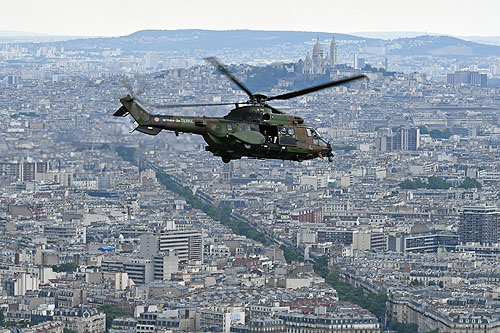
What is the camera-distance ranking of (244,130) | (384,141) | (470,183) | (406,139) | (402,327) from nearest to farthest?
(244,130)
(402,327)
(470,183)
(384,141)
(406,139)

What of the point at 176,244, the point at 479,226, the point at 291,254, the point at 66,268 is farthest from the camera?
the point at 479,226

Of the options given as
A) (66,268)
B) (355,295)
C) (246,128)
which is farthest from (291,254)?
(246,128)

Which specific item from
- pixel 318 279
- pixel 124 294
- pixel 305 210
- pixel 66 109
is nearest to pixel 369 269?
pixel 318 279

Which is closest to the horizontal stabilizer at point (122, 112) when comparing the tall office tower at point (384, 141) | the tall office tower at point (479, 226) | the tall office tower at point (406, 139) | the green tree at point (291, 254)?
the green tree at point (291, 254)

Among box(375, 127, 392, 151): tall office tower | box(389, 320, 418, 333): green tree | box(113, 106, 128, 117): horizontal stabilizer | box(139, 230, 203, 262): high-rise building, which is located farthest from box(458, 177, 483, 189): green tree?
box(113, 106, 128, 117): horizontal stabilizer

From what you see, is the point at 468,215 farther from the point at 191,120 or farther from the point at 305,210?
the point at 191,120

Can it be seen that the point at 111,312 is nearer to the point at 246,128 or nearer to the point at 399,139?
the point at 246,128

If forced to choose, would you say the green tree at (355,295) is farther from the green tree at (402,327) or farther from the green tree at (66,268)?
the green tree at (66,268)
